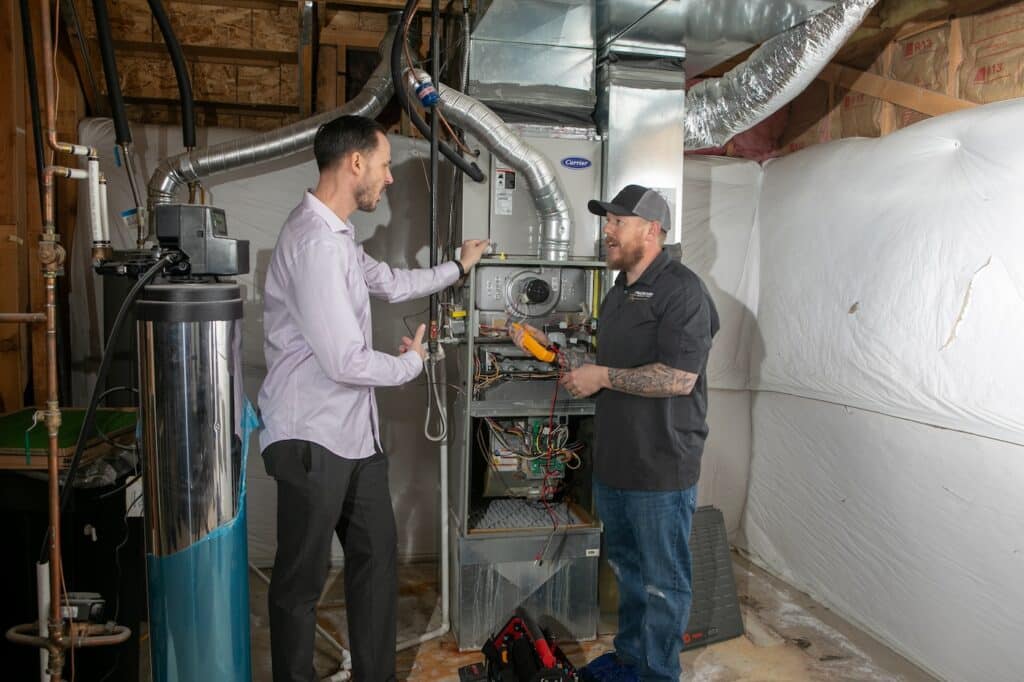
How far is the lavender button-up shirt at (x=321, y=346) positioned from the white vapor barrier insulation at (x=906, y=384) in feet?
5.88

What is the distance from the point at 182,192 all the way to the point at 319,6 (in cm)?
98

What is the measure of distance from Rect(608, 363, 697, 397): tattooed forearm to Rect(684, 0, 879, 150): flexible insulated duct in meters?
1.39

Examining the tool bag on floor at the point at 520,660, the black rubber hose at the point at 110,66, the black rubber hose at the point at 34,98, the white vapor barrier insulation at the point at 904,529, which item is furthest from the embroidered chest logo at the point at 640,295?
the black rubber hose at the point at 34,98

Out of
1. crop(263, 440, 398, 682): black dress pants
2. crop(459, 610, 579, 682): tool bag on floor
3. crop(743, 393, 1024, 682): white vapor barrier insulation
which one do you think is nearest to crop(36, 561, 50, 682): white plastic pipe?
crop(263, 440, 398, 682): black dress pants

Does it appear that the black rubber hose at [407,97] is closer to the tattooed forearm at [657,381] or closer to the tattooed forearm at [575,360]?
the tattooed forearm at [575,360]

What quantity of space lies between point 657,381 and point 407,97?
1261 mm

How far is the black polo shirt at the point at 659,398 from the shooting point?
2.09 meters

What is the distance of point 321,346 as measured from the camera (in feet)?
5.97

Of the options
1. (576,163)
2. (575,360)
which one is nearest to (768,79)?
(576,163)

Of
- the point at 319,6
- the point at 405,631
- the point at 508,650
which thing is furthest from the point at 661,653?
the point at 319,6

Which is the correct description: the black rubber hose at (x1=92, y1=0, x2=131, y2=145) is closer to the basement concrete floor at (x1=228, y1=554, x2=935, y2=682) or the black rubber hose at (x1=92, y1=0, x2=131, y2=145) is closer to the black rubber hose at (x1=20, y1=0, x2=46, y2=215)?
the black rubber hose at (x1=20, y1=0, x2=46, y2=215)

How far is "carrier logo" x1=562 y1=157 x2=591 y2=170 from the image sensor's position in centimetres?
278

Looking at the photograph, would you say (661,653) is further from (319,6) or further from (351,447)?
(319,6)

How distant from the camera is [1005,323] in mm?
2271
